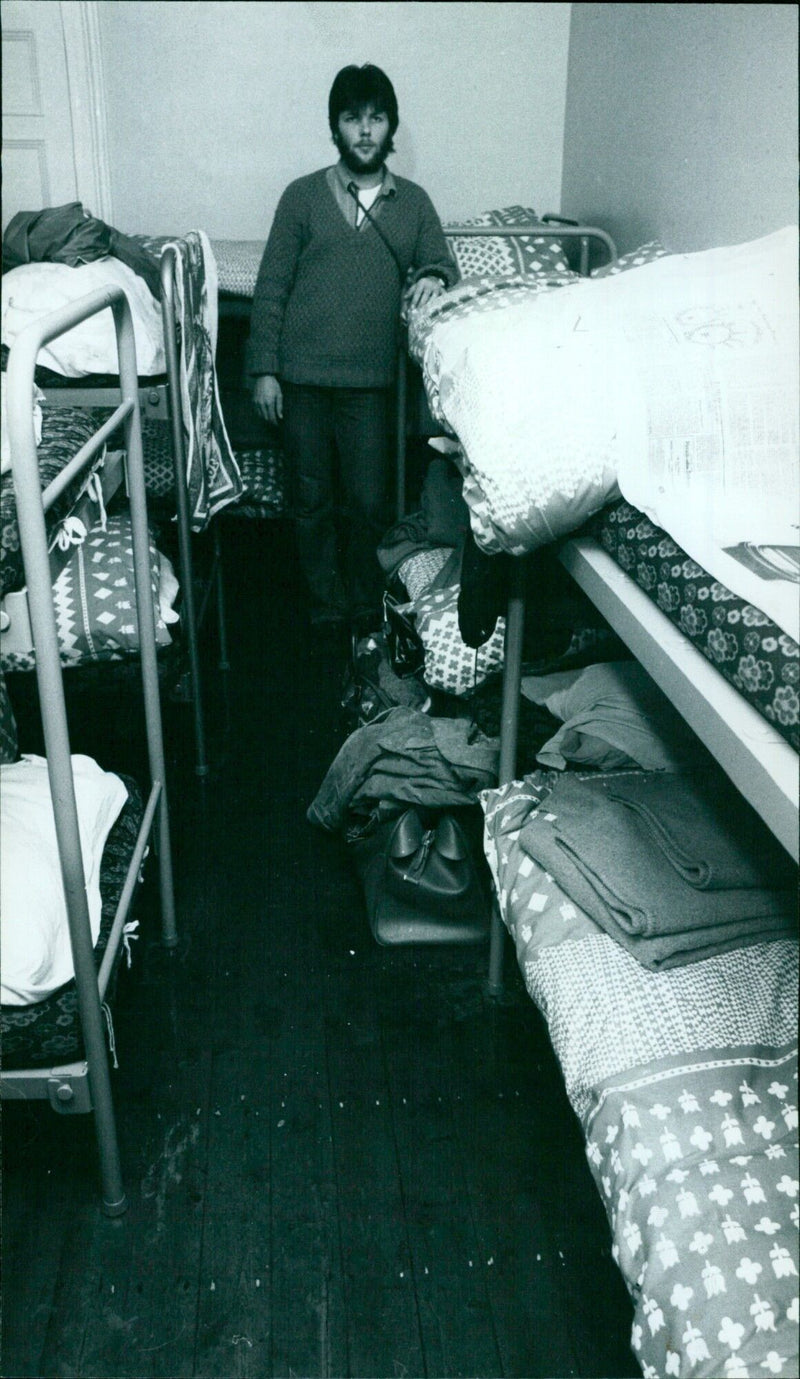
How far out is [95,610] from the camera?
1.82 meters

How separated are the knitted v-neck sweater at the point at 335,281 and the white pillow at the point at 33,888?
5.36 ft

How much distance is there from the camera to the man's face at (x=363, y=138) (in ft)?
8.18

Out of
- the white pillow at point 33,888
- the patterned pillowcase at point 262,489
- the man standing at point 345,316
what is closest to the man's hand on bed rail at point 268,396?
the man standing at point 345,316

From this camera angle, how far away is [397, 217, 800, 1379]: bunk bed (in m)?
0.86

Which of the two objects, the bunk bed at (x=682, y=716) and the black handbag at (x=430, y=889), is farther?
the black handbag at (x=430, y=889)

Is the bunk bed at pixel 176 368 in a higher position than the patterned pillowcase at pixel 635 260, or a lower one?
lower

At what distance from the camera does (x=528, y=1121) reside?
1491mm

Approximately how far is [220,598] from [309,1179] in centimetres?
161

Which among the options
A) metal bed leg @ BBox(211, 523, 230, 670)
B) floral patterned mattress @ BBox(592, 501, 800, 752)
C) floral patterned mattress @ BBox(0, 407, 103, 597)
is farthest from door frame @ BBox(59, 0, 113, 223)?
metal bed leg @ BBox(211, 523, 230, 670)

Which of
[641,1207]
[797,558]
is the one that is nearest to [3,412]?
[797,558]

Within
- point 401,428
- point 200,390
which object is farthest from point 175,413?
point 401,428

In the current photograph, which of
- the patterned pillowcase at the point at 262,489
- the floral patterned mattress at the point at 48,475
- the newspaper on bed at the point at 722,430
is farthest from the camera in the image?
the patterned pillowcase at the point at 262,489

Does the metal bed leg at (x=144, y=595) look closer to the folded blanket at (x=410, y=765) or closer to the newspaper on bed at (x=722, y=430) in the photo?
the folded blanket at (x=410, y=765)

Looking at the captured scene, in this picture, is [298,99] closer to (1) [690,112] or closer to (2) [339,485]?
(2) [339,485]
